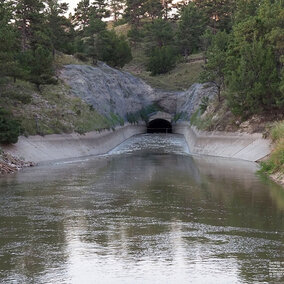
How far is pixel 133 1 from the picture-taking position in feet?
522

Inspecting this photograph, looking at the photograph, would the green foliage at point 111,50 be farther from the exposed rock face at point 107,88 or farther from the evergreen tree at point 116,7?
the evergreen tree at point 116,7

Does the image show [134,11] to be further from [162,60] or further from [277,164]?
[277,164]

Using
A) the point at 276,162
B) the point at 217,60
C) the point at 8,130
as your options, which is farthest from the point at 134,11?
the point at 276,162

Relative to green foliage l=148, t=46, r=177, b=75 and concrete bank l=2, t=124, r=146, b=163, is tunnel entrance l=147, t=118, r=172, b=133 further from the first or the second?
concrete bank l=2, t=124, r=146, b=163

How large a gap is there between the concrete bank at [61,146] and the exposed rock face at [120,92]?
31.1 ft

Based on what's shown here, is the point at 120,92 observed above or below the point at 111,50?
below

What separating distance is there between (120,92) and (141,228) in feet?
270

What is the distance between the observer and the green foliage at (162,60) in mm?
130000

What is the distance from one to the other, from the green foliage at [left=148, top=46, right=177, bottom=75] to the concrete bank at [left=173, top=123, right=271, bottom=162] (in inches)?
2263

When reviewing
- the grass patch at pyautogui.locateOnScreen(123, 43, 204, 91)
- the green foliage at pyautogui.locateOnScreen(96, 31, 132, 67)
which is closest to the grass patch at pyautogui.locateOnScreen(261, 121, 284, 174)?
the green foliage at pyautogui.locateOnScreen(96, 31, 132, 67)

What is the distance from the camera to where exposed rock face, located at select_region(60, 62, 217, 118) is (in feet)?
277

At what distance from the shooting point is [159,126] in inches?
4909

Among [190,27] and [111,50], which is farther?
[190,27]

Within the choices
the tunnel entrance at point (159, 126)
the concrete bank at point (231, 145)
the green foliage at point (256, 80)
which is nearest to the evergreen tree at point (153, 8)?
the tunnel entrance at point (159, 126)
